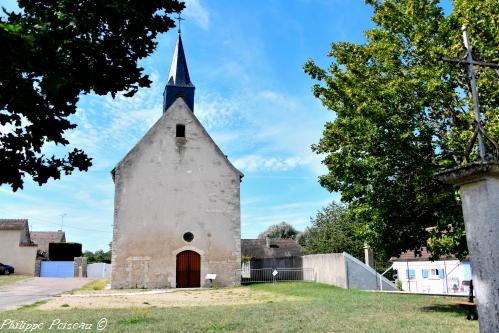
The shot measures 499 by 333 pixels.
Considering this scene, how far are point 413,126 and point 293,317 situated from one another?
18.4ft

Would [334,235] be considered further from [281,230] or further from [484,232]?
[281,230]

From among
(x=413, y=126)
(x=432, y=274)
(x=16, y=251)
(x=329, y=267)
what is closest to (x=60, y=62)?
(x=413, y=126)

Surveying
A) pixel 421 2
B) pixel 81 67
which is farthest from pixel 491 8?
pixel 81 67

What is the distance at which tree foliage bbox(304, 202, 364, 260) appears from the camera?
113 feet

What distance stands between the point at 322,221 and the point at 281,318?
96.7 feet

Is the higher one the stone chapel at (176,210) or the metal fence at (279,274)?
the stone chapel at (176,210)

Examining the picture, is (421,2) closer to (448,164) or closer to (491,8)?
(491,8)

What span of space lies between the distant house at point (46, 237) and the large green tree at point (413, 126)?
59.3 metres

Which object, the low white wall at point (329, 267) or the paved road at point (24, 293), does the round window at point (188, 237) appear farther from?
the low white wall at point (329, 267)

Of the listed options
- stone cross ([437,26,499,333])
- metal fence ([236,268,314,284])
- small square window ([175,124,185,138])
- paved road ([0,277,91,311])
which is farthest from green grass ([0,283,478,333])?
small square window ([175,124,185,138])

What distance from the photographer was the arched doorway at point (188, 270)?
23.5 m

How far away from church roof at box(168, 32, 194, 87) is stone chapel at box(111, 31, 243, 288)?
8.43 meters

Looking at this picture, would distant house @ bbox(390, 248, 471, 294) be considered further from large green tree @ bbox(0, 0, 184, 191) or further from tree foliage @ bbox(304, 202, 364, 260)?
large green tree @ bbox(0, 0, 184, 191)

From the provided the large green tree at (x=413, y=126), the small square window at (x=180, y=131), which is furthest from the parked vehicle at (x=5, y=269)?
the large green tree at (x=413, y=126)
